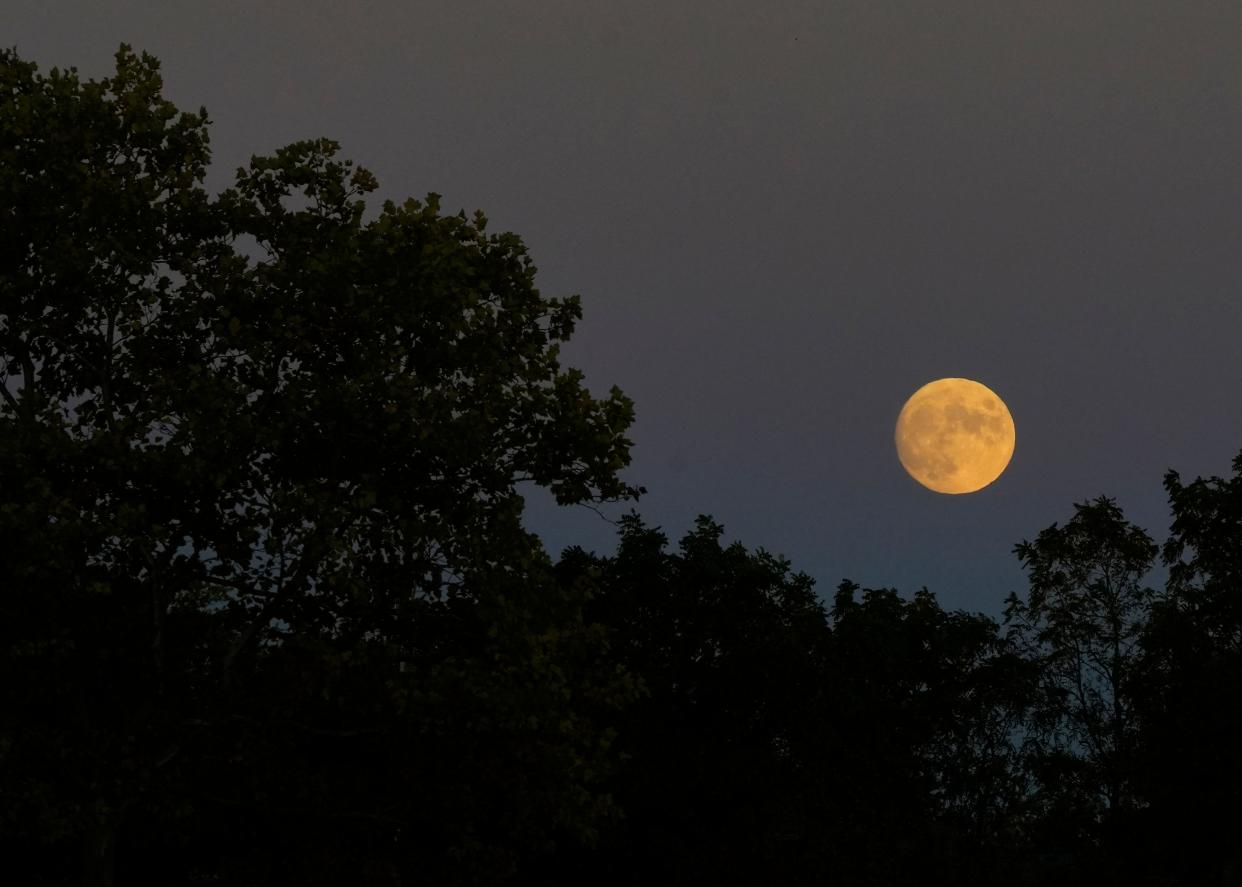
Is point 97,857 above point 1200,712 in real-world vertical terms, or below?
below

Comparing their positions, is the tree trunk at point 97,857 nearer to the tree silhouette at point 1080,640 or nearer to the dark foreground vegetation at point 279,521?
the dark foreground vegetation at point 279,521

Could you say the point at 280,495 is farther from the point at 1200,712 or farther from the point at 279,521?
the point at 1200,712

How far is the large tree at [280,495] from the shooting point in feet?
75.9

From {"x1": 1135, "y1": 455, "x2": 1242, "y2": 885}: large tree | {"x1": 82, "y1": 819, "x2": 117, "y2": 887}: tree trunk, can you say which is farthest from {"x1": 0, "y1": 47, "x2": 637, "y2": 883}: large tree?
{"x1": 1135, "y1": 455, "x2": 1242, "y2": 885}: large tree

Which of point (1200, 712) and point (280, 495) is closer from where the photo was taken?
point (280, 495)

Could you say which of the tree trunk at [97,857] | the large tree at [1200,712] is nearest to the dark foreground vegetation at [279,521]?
the tree trunk at [97,857]

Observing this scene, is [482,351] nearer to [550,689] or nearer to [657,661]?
[550,689]

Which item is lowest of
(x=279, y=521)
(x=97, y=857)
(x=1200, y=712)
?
(x=97, y=857)

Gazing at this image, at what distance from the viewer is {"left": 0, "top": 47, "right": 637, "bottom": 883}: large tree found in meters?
23.1

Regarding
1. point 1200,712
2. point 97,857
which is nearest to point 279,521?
point 97,857

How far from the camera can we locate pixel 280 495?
2330 cm

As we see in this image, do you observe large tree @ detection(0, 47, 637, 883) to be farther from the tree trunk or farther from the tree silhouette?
the tree silhouette

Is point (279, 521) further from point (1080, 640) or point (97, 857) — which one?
point (1080, 640)

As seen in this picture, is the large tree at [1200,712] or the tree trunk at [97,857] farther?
the large tree at [1200,712]
